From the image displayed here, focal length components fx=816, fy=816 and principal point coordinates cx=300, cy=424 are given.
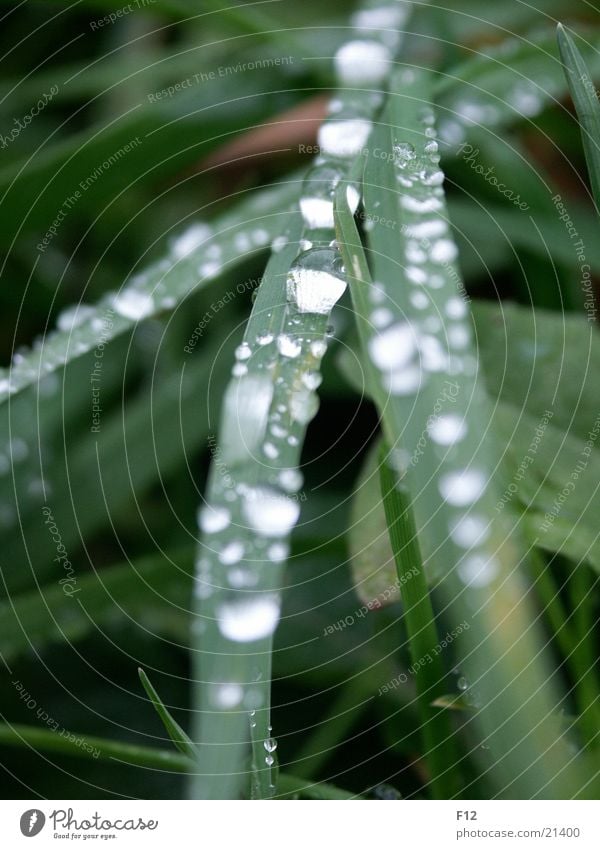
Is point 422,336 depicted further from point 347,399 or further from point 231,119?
point 231,119

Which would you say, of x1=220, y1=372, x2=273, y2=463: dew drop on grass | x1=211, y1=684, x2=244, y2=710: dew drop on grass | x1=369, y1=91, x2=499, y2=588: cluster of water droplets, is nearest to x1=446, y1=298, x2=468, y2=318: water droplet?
x1=369, y1=91, x2=499, y2=588: cluster of water droplets

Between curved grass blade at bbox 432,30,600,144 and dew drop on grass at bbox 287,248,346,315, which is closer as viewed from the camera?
dew drop on grass at bbox 287,248,346,315

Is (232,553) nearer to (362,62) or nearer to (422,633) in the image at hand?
(422,633)

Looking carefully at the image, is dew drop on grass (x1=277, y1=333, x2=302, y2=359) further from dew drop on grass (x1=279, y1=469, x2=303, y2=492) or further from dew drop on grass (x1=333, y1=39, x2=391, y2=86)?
dew drop on grass (x1=333, y1=39, x2=391, y2=86)

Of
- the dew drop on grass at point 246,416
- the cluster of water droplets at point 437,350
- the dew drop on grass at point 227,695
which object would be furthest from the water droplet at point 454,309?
the dew drop on grass at point 227,695

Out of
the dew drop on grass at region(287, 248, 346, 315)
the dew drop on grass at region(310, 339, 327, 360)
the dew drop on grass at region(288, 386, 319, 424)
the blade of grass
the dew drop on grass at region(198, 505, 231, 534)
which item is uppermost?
the dew drop on grass at region(287, 248, 346, 315)

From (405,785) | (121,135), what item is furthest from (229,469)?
(121,135)

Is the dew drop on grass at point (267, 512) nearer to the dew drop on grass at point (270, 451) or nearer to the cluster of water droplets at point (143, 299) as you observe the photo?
the dew drop on grass at point (270, 451)

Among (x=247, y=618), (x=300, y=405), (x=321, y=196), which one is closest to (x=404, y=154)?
(x=321, y=196)
